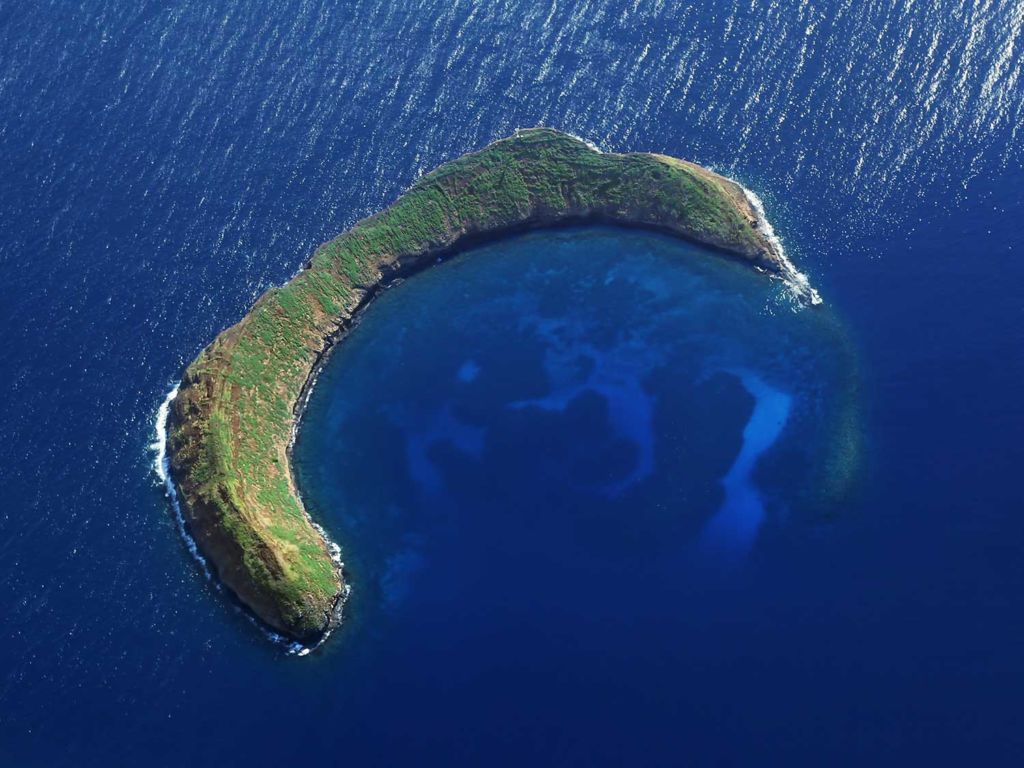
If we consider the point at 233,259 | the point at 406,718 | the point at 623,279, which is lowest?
the point at 406,718

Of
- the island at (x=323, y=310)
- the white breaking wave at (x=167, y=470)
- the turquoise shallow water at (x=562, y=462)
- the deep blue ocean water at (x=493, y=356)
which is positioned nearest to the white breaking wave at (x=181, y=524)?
the white breaking wave at (x=167, y=470)

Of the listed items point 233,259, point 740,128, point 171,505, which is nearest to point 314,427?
point 171,505

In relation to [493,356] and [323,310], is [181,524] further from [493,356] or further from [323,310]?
Answer: [493,356]

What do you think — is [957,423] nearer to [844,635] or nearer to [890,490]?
[890,490]

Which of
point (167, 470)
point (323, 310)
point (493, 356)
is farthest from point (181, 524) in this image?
point (493, 356)

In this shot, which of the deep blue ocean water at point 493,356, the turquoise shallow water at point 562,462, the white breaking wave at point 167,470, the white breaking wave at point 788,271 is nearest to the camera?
the deep blue ocean water at point 493,356

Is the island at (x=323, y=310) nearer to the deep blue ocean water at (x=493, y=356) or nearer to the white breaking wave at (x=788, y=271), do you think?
the white breaking wave at (x=788, y=271)
